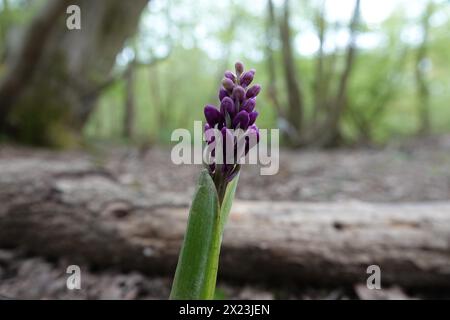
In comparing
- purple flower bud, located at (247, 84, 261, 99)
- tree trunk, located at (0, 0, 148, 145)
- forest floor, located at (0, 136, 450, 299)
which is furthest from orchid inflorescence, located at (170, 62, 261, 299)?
tree trunk, located at (0, 0, 148, 145)

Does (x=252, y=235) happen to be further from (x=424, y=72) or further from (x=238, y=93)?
(x=424, y=72)

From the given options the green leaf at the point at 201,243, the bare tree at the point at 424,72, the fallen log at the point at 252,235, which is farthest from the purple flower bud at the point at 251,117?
the bare tree at the point at 424,72

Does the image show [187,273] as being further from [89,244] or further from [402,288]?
[402,288]

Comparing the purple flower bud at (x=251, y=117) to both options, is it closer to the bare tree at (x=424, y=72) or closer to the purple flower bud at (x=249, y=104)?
the purple flower bud at (x=249, y=104)

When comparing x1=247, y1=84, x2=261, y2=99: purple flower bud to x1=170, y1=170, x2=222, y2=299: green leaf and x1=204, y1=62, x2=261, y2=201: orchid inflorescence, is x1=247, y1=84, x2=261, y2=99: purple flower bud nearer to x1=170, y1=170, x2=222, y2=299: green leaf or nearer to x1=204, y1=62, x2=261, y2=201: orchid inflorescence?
x1=204, y1=62, x2=261, y2=201: orchid inflorescence

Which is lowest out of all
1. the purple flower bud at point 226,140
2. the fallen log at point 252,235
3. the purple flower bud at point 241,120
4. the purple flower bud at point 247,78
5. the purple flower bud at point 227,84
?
the fallen log at point 252,235

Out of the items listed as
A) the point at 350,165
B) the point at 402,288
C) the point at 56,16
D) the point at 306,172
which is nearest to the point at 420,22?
the point at 350,165

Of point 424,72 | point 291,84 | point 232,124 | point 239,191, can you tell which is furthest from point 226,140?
point 424,72
